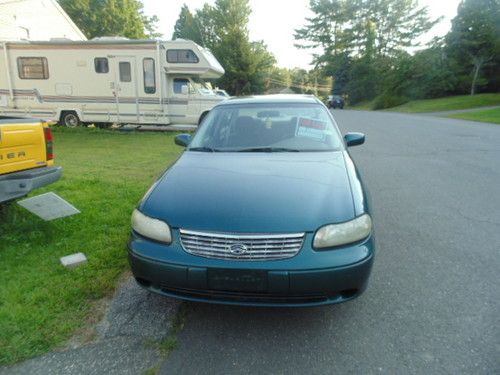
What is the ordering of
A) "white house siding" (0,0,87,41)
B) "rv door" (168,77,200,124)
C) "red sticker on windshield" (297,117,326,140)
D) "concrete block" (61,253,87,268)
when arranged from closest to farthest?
1. "concrete block" (61,253,87,268)
2. "red sticker on windshield" (297,117,326,140)
3. "rv door" (168,77,200,124)
4. "white house siding" (0,0,87,41)

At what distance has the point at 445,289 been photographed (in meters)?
3.11

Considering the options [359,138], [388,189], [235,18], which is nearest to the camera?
[359,138]

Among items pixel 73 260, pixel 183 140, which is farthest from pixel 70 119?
pixel 73 260

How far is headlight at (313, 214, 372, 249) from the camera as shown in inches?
94.0

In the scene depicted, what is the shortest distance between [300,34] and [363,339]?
64631 mm

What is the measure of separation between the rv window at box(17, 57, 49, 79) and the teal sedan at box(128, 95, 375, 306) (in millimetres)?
13024

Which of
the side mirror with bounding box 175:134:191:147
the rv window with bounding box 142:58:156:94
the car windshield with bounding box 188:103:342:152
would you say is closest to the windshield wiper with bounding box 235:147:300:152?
the car windshield with bounding box 188:103:342:152

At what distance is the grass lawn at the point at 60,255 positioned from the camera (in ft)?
8.47

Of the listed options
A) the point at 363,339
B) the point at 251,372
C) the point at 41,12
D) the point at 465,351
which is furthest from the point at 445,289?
the point at 41,12

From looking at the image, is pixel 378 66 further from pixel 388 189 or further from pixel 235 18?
pixel 388 189

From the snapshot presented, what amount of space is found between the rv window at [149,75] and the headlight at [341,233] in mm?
12141

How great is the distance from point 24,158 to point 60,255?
1160 mm

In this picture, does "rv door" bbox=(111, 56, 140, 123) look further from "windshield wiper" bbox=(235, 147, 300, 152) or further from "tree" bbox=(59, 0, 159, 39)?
"tree" bbox=(59, 0, 159, 39)

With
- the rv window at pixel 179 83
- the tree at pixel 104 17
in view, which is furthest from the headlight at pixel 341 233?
the tree at pixel 104 17
